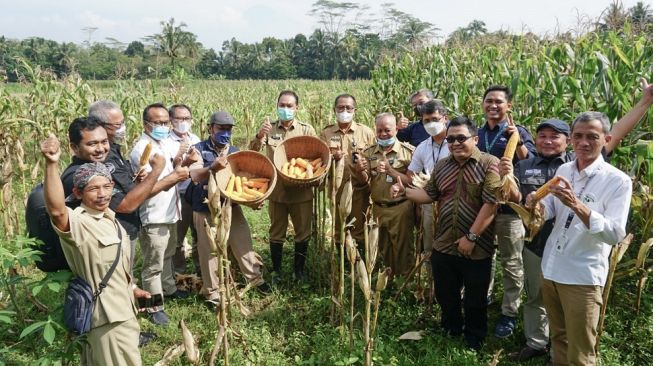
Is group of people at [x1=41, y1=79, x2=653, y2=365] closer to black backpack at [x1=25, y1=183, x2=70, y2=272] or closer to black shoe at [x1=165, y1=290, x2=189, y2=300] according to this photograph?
black shoe at [x1=165, y1=290, x2=189, y2=300]

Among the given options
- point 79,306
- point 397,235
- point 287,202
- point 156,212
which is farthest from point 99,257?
point 397,235

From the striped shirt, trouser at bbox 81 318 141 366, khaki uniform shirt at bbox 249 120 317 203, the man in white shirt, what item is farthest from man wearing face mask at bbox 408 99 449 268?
trouser at bbox 81 318 141 366

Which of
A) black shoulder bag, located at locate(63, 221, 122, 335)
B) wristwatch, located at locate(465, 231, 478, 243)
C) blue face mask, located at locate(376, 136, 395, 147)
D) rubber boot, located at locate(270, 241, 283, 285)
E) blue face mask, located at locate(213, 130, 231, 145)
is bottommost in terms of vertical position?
rubber boot, located at locate(270, 241, 283, 285)

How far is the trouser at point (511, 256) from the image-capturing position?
3.82m

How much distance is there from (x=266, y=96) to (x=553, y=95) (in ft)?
53.1

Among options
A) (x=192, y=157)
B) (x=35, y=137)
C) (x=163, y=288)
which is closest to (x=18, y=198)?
(x=35, y=137)

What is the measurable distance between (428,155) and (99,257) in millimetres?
2929

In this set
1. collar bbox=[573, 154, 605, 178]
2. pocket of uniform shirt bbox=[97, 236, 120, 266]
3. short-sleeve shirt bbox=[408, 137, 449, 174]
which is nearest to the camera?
pocket of uniform shirt bbox=[97, 236, 120, 266]

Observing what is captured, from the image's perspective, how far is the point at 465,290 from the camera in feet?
11.8

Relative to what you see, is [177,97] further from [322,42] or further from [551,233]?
[322,42]

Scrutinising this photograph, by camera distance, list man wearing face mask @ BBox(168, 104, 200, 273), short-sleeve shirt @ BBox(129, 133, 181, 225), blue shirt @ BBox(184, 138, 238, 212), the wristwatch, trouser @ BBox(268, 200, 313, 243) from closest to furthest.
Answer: the wristwatch < short-sleeve shirt @ BBox(129, 133, 181, 225) < blue shirt @ BBox(184, 138, 238, 212) < man wearing face mask @ BBox(168, 104, 200, 273) < trouser @ BBox(268, 200, 313, 243)

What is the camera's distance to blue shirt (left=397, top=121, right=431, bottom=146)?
506 centimetres

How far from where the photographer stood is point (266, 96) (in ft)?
63.9

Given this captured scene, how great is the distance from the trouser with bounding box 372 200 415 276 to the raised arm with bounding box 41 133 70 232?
2.90 meters
